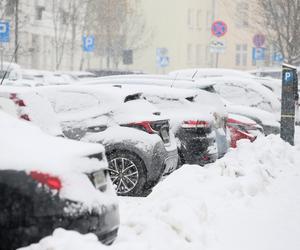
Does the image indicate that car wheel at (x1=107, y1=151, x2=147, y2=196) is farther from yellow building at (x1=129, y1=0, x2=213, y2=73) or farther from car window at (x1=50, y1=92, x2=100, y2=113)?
yellow building at (x1=129, y1=0, x2=213, y2=73)

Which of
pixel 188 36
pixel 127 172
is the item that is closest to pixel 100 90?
pixel 127 172

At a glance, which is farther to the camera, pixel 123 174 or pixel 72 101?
pixel 72 101

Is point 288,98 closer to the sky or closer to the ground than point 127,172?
closer to the sky

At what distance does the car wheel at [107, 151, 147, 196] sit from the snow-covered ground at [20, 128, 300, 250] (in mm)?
320

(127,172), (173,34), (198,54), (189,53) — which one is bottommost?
(198,54)

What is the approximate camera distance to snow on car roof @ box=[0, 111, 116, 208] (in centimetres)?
573

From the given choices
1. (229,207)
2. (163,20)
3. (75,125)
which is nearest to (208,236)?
(229,207)

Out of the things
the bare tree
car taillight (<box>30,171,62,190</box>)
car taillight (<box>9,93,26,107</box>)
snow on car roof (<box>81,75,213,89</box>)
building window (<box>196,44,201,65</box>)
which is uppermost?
the bare tree

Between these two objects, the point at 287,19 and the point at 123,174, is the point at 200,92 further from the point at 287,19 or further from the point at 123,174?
the point at 287,19

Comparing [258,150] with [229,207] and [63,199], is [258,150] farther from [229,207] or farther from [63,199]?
[63,199]

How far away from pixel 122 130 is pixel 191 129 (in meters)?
1.84

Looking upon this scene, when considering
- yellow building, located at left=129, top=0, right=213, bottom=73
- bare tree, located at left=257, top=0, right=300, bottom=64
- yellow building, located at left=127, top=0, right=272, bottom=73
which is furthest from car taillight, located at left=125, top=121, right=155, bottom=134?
yellow building, located at left=129, top=0, right=213, bottom=73

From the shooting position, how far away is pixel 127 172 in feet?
34.0

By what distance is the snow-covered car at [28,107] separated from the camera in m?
8.18
